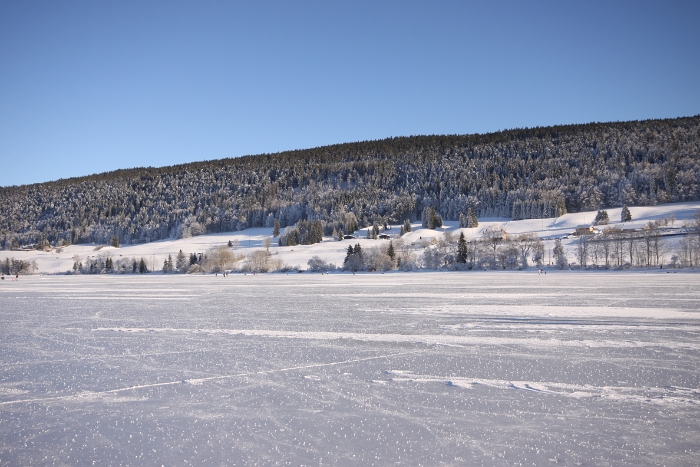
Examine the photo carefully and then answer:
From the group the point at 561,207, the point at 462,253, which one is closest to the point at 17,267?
the point at 462,253

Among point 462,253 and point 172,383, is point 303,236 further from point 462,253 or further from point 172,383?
point 172,383

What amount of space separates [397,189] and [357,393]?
155 meters

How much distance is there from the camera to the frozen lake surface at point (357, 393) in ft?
14.1

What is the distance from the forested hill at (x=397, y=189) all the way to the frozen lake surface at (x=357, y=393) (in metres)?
111

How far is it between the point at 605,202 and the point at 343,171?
323 ft

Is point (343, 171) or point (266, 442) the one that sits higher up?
point (343, 171)

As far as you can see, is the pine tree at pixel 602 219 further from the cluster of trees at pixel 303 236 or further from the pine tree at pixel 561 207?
the cluster of trees at pixel 303 236

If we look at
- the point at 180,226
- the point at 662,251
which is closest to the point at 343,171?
the point at 180,226

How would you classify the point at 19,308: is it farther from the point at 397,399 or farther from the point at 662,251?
the point at 662,251

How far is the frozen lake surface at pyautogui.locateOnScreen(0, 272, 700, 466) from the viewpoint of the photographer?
169 inches

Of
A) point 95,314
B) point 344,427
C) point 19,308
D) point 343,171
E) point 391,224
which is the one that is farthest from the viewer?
point 343,171

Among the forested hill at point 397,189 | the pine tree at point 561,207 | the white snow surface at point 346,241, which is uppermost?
the forested hill at point 397,189

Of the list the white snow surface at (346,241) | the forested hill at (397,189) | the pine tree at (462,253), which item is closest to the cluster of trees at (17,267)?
the white snow surface at (346,241)

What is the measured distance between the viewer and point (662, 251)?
56156mm
